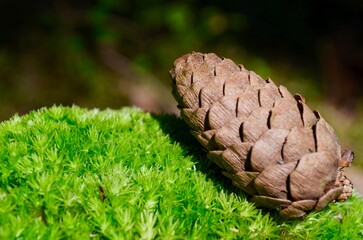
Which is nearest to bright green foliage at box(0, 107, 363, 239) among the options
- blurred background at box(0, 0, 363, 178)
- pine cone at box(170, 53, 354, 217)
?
pine cone at box(170, 53, 354, 217)

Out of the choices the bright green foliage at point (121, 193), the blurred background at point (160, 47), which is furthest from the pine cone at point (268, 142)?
the blurred background at point (160, 47)

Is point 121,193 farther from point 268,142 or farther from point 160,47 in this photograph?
point 160,47

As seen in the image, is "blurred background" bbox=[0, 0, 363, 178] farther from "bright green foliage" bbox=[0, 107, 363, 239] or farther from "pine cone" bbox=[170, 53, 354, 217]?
"pine cone" bbox=[170, 53, 354, 217]

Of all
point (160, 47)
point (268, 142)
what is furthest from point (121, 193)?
point (160, 47)

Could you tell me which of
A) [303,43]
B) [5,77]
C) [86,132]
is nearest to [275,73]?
[303,43]

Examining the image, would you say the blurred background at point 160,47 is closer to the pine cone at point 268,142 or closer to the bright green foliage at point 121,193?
the bright green foliage at point 121,193

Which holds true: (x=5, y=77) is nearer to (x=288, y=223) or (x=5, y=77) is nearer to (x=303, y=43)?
(x=303, y=43)
